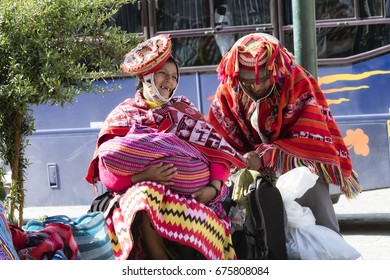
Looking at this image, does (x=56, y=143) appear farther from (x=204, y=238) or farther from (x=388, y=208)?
(x=204, y=238)

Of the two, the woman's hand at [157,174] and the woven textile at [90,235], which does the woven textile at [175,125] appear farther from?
the woven textile at [90,235]

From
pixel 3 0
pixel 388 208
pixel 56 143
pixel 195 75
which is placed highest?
pixel 3 0

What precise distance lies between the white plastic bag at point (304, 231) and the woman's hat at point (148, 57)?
43.0 inches

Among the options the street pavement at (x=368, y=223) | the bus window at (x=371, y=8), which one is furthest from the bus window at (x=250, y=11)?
the street pavement at (x=368, y=223)

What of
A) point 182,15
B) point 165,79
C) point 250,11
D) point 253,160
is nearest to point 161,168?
point 165,79

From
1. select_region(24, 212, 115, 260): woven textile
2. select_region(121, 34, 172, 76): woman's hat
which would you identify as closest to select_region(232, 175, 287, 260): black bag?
select_region(121, 34, 172, 76): woman's hat

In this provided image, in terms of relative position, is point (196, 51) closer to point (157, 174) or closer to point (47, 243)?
point (157, 174)

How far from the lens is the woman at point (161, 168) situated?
16.1ft

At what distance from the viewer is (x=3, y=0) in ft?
20.6

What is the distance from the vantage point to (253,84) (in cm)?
544
